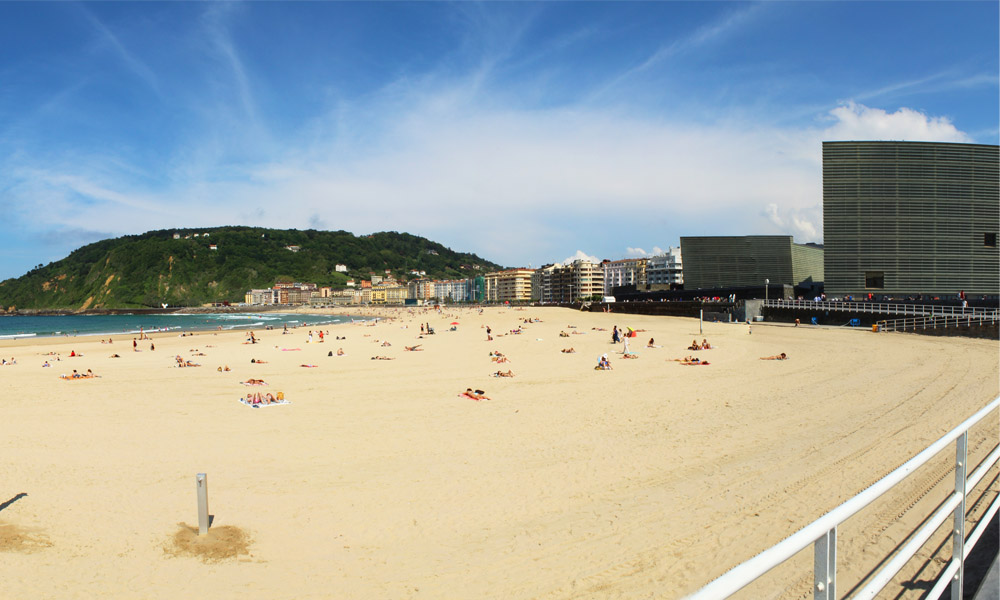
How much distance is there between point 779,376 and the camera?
14930mm

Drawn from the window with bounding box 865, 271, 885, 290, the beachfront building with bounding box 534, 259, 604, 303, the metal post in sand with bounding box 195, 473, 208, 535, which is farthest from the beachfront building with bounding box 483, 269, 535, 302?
the metal post in sand with bounding box 195, 473, 208, 535

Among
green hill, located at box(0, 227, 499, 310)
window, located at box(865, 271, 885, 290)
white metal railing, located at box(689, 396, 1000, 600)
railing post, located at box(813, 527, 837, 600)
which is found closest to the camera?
white metal railing, located at box(689, 396, 1000, 600)

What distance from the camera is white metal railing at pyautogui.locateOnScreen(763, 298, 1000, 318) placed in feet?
99.9

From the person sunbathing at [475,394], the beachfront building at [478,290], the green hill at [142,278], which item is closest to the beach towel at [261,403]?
the person sunbathing at [475,394]

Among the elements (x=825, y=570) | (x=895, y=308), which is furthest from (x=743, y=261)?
(x=825, y=570)

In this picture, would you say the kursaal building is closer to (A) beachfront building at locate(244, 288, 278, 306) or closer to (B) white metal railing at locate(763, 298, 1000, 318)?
(B) white metal railing at locate(763, 298, 1000, 318)

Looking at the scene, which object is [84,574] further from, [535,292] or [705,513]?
[535,292]

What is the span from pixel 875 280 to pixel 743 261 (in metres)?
27.5

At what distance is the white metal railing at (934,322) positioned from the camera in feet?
83.7

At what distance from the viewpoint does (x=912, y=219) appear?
47.4m

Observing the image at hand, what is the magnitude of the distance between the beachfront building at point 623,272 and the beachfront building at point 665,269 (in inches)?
97.5

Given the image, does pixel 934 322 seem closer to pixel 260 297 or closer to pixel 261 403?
pixel 261 403

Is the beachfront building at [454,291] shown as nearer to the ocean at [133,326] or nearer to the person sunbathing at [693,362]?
the ocean at [133,326]

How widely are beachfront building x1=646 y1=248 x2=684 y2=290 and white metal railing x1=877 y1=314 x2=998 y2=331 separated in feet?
283
